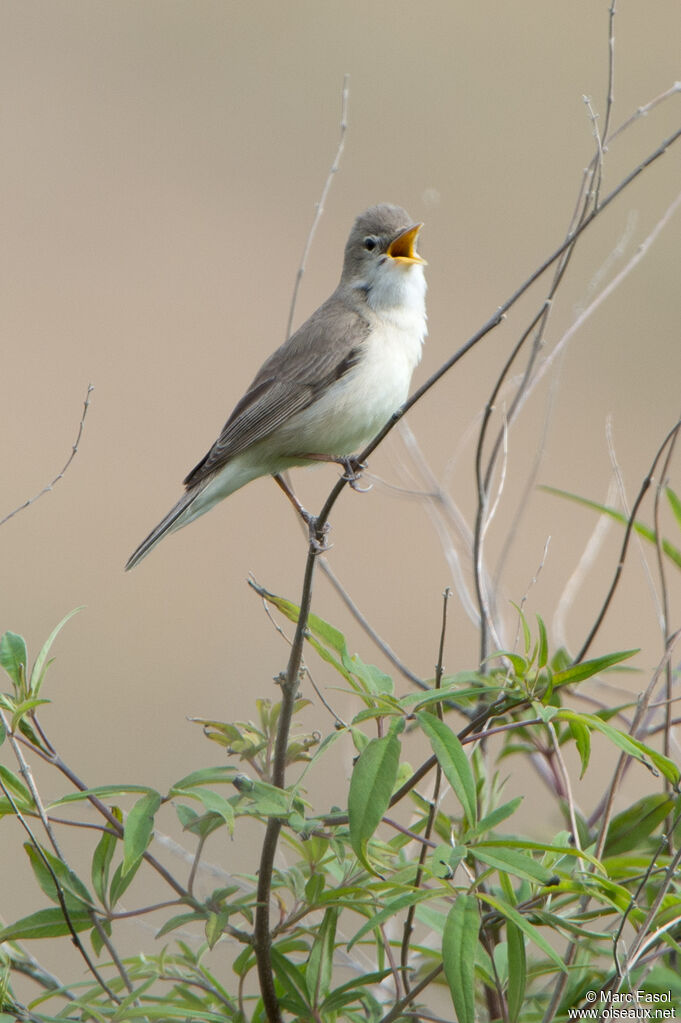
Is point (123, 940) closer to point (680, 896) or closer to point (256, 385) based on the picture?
point (256, 385)

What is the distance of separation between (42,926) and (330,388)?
7.77 ft

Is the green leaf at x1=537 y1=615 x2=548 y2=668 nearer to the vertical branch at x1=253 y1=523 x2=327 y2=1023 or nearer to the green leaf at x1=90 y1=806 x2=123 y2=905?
the vertical branch at x1=253 y1=523 x2=327 y2=1023

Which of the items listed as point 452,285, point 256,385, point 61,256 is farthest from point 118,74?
point 256,385

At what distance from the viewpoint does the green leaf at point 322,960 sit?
1612 millimetres

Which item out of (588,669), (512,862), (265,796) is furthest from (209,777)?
(588,669)

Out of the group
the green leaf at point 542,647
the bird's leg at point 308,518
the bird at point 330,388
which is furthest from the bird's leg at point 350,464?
the green leaf at point 542,647

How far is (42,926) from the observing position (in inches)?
63.8

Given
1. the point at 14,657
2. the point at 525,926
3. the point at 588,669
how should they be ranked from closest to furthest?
the point at 525,926, the point at 588,669, the point at 14,657

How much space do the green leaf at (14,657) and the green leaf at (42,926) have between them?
33cm

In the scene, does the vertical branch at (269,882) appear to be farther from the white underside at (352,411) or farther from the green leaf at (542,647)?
the white underside at (352,411)

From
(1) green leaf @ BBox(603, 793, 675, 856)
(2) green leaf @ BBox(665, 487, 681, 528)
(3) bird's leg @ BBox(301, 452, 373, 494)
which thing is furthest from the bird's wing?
(1) green leaf @ BBox(603, 793, 675, 856)

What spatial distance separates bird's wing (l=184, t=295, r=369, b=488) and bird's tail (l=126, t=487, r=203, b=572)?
0.29ft

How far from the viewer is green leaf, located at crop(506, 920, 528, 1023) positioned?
4.98ft

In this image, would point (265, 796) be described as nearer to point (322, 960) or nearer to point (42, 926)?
point (322, 960)
